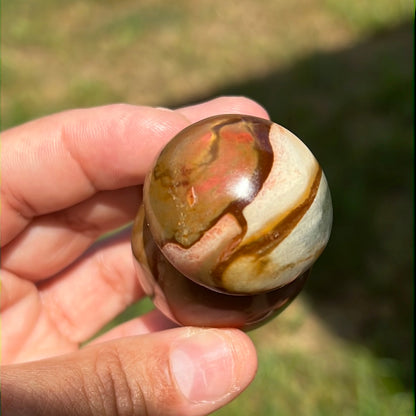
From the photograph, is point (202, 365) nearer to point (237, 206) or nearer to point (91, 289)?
point (237, 206)

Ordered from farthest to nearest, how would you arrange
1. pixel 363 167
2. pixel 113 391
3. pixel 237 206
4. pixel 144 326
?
pixel 363 167, pixel 144 326, pixel 113 391, pixel 237 206

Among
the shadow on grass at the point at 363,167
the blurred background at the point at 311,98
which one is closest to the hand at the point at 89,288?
the blurred background at the point at 311,98

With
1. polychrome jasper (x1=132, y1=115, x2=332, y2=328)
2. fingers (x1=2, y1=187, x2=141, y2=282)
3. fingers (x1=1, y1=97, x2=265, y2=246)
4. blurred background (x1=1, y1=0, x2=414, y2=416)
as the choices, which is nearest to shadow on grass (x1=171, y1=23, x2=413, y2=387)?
blurred background (x1=1, y1=0, x2=414, y2=416)

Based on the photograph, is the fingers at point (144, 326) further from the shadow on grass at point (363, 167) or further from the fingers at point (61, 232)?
the shadow on grass at point (363, 167)

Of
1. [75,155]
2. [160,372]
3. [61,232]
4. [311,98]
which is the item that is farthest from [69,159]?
[311,98]

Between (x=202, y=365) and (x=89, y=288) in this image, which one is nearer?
(x=202, y=365)

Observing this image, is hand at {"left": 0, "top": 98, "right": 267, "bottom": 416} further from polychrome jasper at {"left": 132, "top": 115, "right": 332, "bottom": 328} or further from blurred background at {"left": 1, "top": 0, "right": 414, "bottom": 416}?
blurred background at {"left": 1, "top": 0, "right": 414, "bottom": 416}

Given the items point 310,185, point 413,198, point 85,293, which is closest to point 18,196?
point 85,293

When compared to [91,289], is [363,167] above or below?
below
